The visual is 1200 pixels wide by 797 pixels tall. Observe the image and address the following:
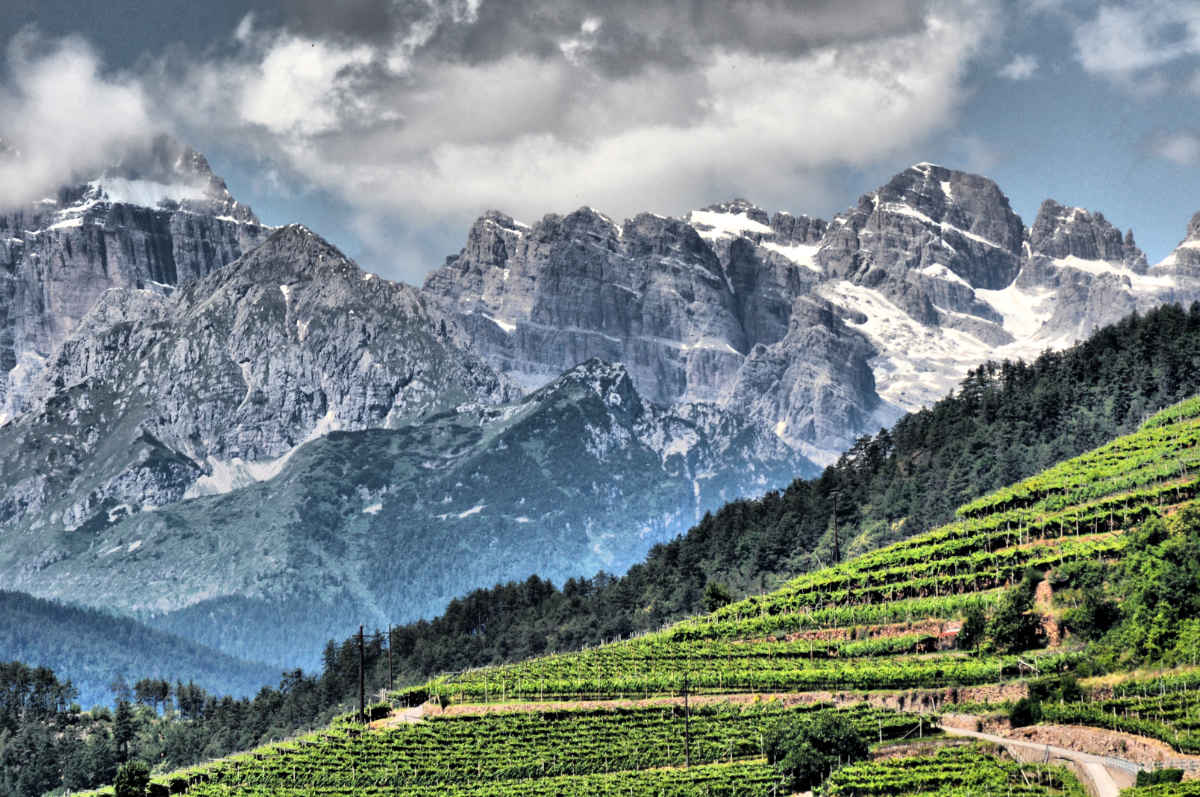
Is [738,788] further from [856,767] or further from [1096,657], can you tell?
[1096,657]

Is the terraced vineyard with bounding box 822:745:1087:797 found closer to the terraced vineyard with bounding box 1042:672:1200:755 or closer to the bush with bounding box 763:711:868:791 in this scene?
the bush with bounding box 763:711:868:791

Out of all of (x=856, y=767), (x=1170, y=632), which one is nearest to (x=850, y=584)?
(x=1170, y=632)

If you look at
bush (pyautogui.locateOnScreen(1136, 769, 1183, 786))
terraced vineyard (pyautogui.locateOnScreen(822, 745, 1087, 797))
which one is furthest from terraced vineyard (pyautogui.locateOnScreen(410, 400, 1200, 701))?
bush (pyautogui.locateOnScreen(1136, 769, 1183, 786))

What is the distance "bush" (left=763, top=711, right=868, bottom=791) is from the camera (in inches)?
4326

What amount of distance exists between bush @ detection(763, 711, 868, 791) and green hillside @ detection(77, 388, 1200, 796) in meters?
1.21

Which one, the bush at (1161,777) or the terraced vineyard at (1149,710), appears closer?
the bush at (1161,777)

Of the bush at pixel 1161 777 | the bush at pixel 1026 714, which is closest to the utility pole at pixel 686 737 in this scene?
the bush at pixel 1026 714

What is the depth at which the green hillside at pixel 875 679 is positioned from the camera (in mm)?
111375

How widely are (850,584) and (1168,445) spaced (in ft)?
139

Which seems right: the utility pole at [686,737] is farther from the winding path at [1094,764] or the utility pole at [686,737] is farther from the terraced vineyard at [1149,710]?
the terraced vineyard at [1149,710]

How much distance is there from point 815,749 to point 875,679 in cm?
2551

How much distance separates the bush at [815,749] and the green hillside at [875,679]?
3.97 ft

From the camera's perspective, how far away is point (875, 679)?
13525 cm

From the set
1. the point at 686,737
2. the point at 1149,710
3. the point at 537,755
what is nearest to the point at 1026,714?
the point at 1149,710
